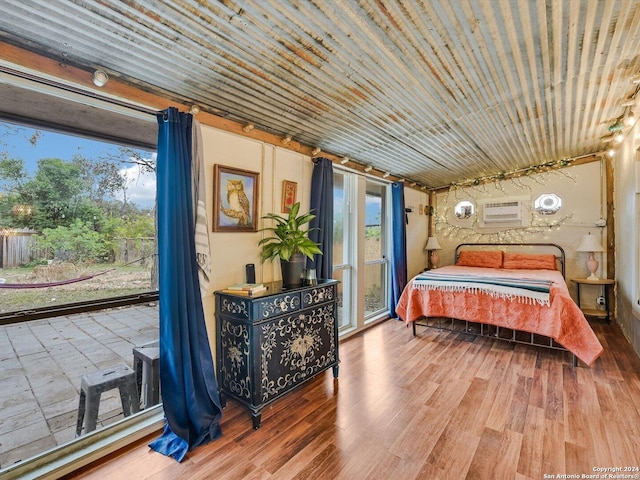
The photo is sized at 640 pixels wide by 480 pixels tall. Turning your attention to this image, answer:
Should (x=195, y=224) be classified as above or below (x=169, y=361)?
above

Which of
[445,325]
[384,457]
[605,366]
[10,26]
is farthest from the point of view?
[445,325]

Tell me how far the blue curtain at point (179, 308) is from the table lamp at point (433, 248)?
16.0ft

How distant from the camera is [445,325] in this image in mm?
4324

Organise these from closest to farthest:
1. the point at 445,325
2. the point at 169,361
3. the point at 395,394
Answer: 1. the point at 169,361
2. the point at 395,394
3. the point at 445,325

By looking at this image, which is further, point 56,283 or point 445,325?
point 445,325

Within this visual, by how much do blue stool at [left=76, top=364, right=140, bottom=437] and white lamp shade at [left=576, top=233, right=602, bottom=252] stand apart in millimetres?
5932

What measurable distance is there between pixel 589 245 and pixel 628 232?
117 centimetres

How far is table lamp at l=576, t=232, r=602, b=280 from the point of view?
14.5 feet

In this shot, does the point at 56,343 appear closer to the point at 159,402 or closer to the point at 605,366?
the point at 159,402

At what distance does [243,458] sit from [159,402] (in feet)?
2.83

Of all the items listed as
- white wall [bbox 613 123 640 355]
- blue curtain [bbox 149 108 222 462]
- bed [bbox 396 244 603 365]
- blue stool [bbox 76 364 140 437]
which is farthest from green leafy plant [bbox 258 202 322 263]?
white wall [bbox 613 123 640 355]

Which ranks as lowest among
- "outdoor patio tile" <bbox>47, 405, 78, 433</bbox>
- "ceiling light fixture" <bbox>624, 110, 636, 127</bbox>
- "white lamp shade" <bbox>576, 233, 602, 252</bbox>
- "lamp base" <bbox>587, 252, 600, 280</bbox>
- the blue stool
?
"outdoor patio tile" <bbox>47, 405, 78, 433</bbox>

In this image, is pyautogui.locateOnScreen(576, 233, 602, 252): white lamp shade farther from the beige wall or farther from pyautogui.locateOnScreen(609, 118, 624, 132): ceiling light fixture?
the beige wall

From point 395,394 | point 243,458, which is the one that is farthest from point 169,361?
point 395,394
